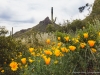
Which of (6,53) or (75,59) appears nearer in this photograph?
(75,59)

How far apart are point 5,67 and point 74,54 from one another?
3.38m

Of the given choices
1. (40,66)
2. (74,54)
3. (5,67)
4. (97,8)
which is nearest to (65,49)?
(74,54)

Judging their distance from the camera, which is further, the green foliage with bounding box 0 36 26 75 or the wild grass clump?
the green foliage with bounding box 0 36 26 75

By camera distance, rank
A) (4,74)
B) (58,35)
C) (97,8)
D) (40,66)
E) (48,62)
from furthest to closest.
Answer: (97,8), (4,74), (58,35), (40,66), (48,62)

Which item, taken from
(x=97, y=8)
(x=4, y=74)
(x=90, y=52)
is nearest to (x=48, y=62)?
(x=90, y=52)

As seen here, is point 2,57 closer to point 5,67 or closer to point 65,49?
point 5,67

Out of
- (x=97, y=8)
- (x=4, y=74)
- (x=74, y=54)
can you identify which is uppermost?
(x=97, y=8)

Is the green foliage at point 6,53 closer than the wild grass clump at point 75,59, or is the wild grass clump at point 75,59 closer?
the wild grass clump at point 75,59

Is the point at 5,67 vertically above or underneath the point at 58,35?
underneath

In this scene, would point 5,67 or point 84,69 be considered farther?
point 5,67

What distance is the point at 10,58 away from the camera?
871 cm

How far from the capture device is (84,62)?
208 inches

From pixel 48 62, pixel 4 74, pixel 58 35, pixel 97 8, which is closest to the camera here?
pixel 48 62

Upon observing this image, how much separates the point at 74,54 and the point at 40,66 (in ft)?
2.03
